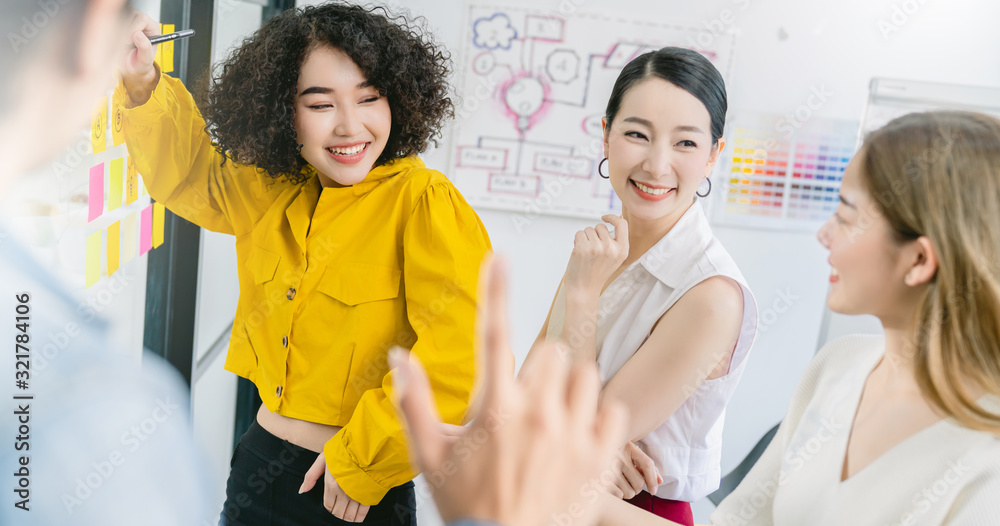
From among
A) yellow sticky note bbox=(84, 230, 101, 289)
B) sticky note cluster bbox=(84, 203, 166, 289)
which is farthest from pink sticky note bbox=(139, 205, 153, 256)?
yellow sticky note bbox=(84, 230, 101, 289)

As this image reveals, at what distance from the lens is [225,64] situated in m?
1.23

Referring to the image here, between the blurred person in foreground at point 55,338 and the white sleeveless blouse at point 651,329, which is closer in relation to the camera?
the blurred person in foreground at point 55,338

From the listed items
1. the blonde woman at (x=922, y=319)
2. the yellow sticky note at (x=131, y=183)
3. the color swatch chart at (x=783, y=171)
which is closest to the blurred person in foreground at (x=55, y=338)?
the yellow sticky note at (x=131, y=183)

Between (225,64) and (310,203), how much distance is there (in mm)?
300

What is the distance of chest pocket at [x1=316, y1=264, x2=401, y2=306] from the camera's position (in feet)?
3.59

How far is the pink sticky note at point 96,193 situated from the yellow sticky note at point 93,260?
0.03 metres

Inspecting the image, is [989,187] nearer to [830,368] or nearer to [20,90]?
[830,368]

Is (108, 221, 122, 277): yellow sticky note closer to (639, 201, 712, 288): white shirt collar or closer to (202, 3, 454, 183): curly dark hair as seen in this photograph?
(202, 3, 454, 183): curly dark hair

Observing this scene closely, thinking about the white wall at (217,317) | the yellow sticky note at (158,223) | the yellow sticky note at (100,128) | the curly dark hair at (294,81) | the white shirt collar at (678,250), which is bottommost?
the white wall at (217,317)

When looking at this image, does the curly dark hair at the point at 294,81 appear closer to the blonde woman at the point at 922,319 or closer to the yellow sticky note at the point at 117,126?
the yellow sticky note at the point at 117,126

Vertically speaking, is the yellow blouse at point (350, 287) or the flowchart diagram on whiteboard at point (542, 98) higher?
the flowchart diagram on whiteboard at point (542, 98)

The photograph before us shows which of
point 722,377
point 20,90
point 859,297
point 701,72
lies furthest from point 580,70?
point 20,90

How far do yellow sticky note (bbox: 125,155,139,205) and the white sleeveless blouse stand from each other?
841 mm

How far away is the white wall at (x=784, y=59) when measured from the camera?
2.89m
